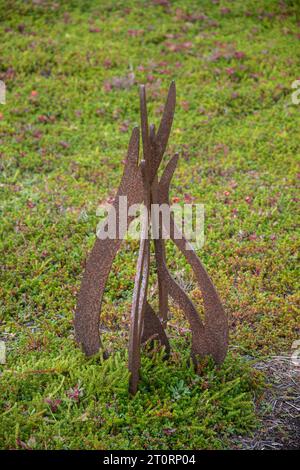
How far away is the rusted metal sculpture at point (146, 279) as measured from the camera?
156 inches

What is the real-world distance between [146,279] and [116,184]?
134 inches

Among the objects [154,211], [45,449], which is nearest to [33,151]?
[154,211]

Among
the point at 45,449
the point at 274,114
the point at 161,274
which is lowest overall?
the point at 45,449

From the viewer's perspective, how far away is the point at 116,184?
7.30m

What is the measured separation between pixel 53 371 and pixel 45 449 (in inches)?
26.6

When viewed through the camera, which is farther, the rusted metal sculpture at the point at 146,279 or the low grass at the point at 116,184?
the low grass at the point at 116,184

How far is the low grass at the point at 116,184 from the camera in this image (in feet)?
13.8

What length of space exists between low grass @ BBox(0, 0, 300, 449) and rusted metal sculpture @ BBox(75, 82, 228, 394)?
0.22 meters

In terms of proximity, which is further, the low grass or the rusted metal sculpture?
the low grass

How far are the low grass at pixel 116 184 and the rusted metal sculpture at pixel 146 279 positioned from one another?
217 millimetres

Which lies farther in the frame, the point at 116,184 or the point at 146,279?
the point at 116,184

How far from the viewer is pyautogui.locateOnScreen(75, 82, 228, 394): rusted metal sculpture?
3967 millimetres

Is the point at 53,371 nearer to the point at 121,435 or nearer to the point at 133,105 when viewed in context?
the point at 121,435

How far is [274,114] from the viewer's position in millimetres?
8742
